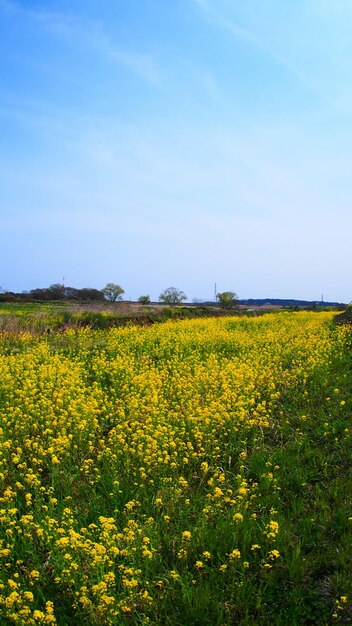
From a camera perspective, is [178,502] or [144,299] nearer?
[178,502]

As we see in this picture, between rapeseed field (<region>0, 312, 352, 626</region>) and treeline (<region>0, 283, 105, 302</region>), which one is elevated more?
treeline (<region>0, 283, 105, 302</region>)

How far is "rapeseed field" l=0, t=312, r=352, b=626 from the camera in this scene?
12.2 ft

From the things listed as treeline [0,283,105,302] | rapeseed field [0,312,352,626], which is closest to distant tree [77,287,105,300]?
treeline [0,283,105,302]

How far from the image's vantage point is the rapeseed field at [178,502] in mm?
3732

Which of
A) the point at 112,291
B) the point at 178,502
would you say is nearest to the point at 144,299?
the point at 112,291

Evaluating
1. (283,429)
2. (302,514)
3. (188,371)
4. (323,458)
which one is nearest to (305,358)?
(188,371)

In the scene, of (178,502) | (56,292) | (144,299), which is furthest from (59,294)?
(178,502)

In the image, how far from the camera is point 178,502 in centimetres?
519

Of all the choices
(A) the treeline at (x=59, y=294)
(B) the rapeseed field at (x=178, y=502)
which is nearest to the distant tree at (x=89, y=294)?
(A) the treeline at (x=59, y=294)

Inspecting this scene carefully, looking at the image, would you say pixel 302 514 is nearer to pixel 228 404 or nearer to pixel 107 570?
pixel 107 570

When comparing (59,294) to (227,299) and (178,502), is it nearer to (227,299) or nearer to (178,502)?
(227,299)

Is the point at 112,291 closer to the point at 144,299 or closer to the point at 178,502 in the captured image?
the point at 144,299

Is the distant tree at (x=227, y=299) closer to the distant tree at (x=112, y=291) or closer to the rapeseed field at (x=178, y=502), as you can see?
the distant tree at (x=112, y=291)

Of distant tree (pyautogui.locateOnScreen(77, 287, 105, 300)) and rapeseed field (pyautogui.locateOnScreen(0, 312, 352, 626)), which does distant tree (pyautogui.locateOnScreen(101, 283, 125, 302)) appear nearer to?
distant tree (pyautogui.locateOnScreen(77, 287, 105, 300))
